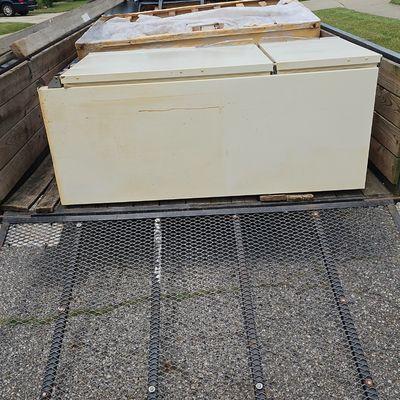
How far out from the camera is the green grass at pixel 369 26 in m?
8.23

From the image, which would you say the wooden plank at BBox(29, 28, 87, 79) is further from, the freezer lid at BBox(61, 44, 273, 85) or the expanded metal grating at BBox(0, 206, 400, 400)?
the expanded metal grating at BBox(0, 206, 400, 400)

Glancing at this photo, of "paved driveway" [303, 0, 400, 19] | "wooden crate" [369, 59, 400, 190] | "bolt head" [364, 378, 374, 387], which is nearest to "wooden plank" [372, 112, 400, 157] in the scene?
"wooden crate" [369, 59, 400, 190]

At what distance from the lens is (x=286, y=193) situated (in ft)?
8.77

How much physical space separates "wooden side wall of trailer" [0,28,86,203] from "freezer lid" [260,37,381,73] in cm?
156

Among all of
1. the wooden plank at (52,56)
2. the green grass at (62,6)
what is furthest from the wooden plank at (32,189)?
the green grass at (62,6)

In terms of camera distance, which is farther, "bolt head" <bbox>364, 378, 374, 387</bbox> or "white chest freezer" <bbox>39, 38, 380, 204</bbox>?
"white chest freezer" <bbox>39, 38, 380, 204</bbox>

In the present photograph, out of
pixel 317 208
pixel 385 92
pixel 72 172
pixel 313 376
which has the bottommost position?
pixel 313 376

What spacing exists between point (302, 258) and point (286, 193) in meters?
0.43

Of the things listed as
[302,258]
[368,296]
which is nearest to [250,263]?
[302,258]

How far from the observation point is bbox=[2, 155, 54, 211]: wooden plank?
272 cm

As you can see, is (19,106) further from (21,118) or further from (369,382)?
(369,382)

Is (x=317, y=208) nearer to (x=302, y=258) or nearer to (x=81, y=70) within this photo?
(x=302, y=258)

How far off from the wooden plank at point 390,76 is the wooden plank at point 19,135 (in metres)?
2.32

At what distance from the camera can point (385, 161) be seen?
2828mm
